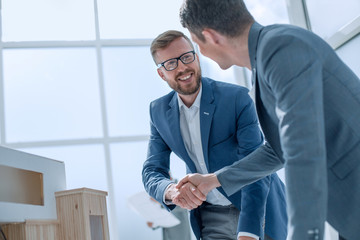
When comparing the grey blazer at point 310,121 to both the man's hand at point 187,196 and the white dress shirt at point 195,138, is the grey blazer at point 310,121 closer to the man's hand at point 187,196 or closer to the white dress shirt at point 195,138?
the man's hand at point 187,196

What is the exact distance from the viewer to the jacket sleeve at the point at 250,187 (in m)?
1.73

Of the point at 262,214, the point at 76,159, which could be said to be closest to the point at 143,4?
the point at 76,159

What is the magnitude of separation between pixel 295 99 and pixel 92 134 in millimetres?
4335

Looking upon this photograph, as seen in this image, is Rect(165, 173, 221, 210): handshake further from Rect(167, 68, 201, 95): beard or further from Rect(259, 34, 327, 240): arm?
Rect(259, 34, 327, 240): arm

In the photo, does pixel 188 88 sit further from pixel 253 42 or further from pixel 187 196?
pixel 253 42

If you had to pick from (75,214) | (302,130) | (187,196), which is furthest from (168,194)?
(302,130)

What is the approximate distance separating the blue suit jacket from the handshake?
18 cm

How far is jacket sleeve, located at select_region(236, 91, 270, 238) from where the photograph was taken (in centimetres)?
173

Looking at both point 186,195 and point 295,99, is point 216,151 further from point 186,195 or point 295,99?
point 295,99

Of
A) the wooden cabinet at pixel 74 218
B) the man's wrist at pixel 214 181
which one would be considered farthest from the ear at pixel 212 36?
the wooden cabinet at pixel 74 218

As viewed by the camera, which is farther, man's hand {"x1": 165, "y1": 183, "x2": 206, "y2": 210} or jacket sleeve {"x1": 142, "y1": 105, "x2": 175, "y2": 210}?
jacket sleeve {"x1": 142, "y1": 105, "x2": 175, "y2": 210}

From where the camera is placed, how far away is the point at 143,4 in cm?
547

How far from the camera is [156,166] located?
2.12 m

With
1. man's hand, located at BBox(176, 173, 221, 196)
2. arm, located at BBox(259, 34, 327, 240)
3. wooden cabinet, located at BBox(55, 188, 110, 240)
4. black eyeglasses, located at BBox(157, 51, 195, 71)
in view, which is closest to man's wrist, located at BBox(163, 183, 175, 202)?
man's hand, located at BBox(176, 173, 221, 196)
